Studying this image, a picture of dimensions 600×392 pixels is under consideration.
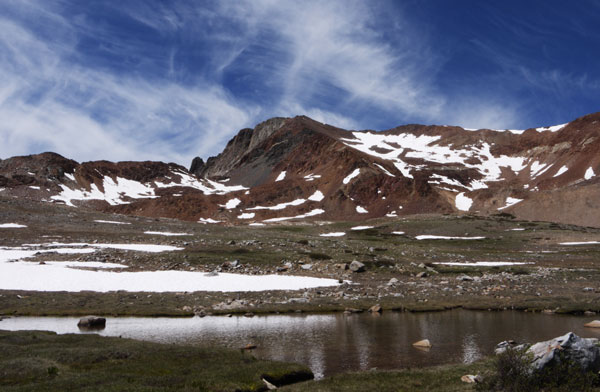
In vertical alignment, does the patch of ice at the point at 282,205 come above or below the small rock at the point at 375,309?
above

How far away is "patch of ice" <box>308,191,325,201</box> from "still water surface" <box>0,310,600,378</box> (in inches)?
6040

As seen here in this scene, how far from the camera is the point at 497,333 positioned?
26266 millimetres

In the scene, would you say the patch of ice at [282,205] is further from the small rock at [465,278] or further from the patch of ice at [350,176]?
the small rock at [465,278]

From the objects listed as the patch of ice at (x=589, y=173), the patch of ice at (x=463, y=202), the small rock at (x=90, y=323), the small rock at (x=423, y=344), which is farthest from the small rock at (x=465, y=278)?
the patch of ice at (x=589, y=173)

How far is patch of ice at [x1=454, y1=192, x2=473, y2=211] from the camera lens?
172250 millimetres

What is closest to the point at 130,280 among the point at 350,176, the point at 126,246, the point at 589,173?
the point at 126,246

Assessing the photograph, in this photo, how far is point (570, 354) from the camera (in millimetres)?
13500

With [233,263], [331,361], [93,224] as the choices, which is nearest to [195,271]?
[233,263]

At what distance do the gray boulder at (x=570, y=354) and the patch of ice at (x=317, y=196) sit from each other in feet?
568

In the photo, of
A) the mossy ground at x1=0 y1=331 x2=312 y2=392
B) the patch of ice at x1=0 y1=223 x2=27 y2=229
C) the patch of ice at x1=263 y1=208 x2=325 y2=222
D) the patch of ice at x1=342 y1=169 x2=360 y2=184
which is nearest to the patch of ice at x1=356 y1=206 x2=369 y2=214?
the patch of ice at x1=263 y1=208 x2=325 y2=222

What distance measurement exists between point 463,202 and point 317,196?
203ft

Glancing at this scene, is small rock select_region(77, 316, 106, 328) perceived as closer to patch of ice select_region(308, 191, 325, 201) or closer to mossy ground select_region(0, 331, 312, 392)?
mossy ground select_region(0, 331, 312, 392)

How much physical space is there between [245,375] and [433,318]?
19.8 metres

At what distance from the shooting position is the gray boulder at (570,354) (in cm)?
1312
